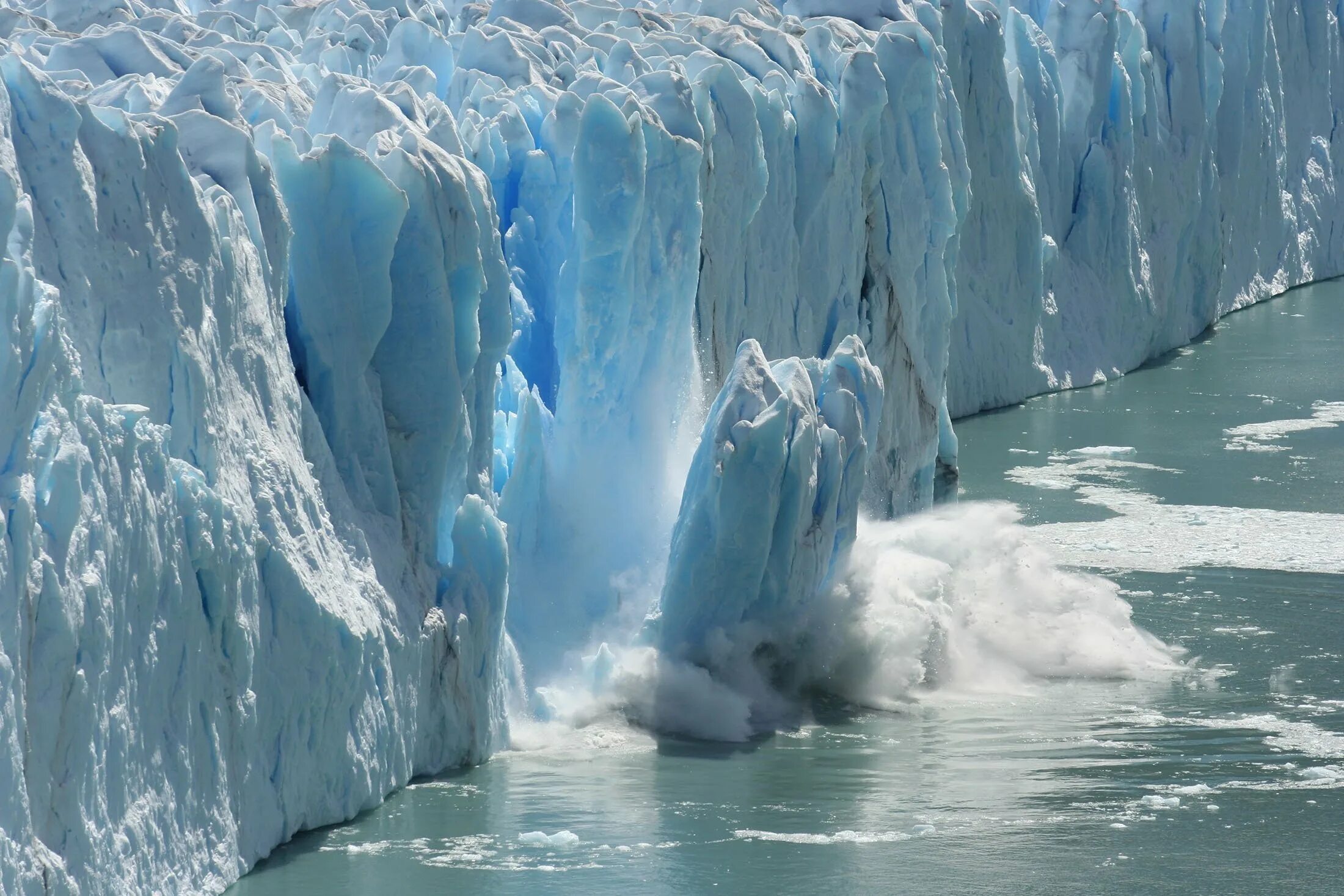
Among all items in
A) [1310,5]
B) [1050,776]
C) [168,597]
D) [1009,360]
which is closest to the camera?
[168,597]

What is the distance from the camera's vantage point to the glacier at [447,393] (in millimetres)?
7352

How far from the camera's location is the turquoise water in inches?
342

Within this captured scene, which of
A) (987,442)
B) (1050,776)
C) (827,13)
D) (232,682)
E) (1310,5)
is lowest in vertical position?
(1050,776)

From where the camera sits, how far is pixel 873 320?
16.3 meters

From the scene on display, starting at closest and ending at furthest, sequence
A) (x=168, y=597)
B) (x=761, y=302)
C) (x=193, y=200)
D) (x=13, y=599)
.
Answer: (x=13, y=599)
(x=168, y=597)
(x=193, y=200)
(x=761, y=302)

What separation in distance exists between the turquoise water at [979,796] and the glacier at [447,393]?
1.20ft

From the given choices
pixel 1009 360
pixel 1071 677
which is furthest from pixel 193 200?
pixel 1009 360

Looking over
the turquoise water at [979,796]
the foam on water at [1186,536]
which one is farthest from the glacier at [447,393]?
the foam on water at [1186,536]

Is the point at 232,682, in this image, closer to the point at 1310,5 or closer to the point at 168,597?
the point at 168,597

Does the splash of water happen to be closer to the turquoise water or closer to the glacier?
the glacier

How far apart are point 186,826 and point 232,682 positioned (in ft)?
2.05

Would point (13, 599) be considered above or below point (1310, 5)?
below

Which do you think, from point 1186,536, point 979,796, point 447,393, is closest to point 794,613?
point 979,796

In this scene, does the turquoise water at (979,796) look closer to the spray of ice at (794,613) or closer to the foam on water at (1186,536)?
the foam on water at (1186,536)
